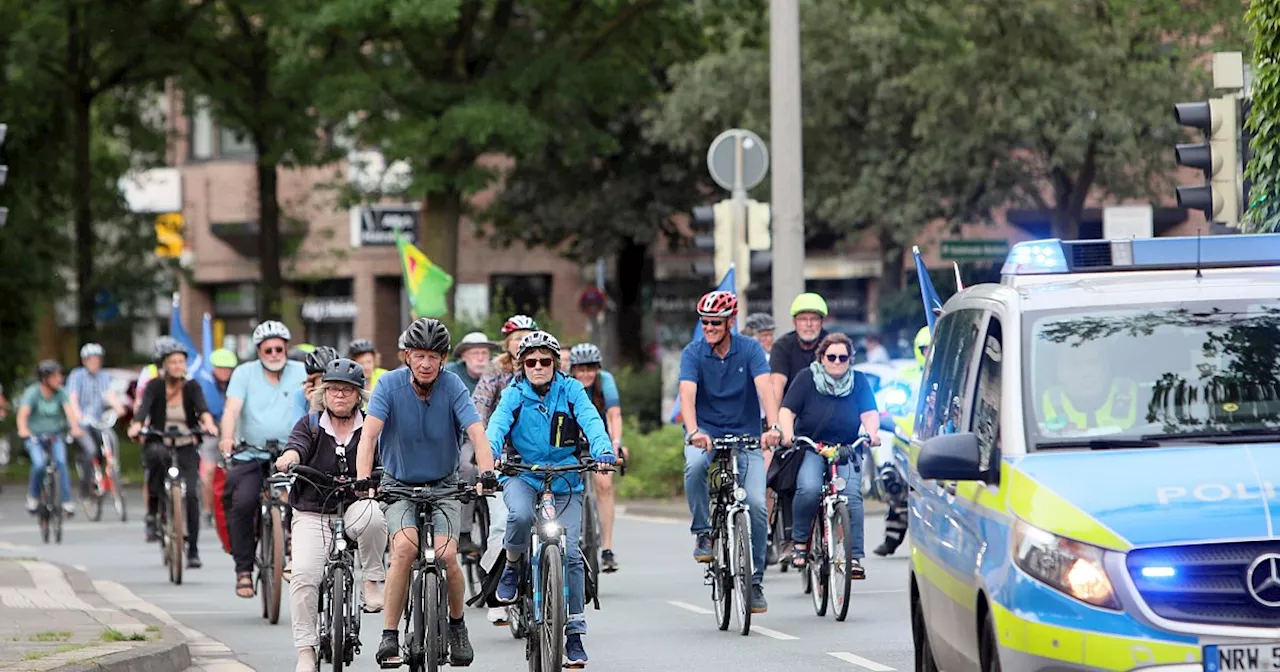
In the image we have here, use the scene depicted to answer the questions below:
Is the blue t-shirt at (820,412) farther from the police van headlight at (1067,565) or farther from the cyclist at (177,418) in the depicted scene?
the police van headlight at (1067,565)

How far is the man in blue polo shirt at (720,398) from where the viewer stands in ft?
46.3

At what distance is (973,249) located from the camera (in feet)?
85.4

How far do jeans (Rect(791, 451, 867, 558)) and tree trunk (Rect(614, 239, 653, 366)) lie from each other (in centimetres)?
3550

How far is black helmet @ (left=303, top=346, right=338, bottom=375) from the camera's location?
45.1 feet

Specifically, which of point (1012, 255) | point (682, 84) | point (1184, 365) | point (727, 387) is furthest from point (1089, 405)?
point (682, 84)

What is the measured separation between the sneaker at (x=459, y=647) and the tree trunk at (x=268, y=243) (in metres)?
28.9

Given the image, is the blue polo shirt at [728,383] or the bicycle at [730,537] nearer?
the bicycle at [730,537]

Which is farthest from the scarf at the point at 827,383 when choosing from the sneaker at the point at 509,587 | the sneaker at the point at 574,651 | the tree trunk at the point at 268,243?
the tree trunk at the point at 268,243

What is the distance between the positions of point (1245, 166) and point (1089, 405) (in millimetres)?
8111

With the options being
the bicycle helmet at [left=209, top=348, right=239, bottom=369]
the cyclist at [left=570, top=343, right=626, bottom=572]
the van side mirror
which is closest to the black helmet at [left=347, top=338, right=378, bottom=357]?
the cyclist at [left=570, top=343, right=626, bottom=572]

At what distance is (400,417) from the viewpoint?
10672 millimetres

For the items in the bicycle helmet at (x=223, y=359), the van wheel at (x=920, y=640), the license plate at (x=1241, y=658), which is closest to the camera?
the license plate at (x=1241, y=658)

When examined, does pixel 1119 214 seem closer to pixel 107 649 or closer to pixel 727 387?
pixel 727 387

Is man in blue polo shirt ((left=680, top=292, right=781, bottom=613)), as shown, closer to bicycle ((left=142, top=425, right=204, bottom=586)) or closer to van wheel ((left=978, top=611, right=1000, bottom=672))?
bicycle ((left=142, top=425, right=204, bottom=586))
